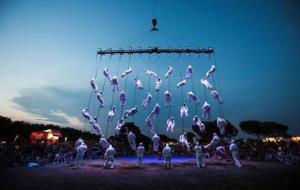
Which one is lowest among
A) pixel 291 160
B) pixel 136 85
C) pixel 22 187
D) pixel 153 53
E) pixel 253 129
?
pixel 22 187

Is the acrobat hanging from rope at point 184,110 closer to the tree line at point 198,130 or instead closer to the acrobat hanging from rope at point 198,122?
the acrobat hanging from rope at point 198,122

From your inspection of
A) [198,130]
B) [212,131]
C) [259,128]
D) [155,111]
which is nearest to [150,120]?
[155,111]

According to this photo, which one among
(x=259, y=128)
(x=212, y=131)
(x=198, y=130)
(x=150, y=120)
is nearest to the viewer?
(x=150, y=120)

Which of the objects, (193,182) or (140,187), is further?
(193,182)

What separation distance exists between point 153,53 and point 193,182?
11.3 meters

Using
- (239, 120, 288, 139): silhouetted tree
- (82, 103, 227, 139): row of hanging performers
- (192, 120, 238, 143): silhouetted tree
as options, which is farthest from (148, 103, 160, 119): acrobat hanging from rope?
(239, 120, 288, 139): silhouetted tree

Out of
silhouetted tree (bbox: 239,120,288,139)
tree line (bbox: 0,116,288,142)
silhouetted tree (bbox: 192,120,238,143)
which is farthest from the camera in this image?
silhouetted tree (bbox: 239,120,288,139)

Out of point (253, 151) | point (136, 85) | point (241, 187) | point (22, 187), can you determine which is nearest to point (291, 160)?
point (253, 151)

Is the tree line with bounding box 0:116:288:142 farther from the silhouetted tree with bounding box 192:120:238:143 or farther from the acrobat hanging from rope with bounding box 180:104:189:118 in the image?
the acrobat hanging from rope with bounding box 180:104:189:118

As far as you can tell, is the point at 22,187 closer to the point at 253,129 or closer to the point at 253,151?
the point at 253,151

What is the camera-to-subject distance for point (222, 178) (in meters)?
10.8

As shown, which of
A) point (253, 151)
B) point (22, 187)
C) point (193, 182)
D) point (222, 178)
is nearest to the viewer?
point (22, 187)

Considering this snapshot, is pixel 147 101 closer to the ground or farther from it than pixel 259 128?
closer to the ground

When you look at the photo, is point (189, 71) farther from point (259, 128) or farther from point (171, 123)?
point (259, 128)
